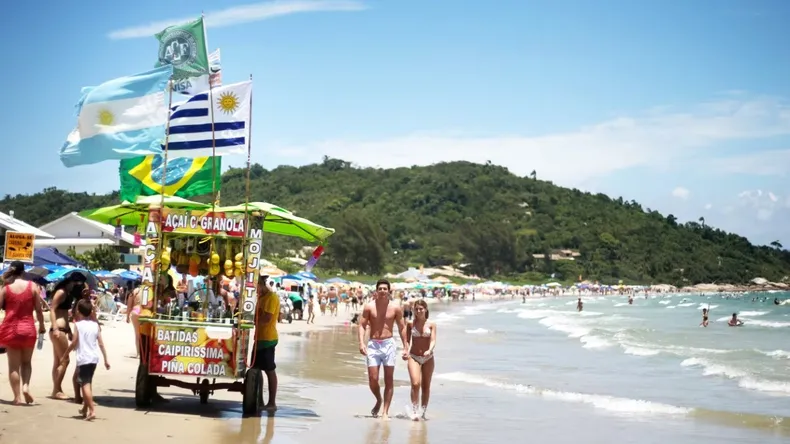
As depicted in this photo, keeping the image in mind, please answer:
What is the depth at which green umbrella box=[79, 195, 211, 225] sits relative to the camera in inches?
429

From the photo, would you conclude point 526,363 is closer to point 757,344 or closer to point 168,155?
point 168,155

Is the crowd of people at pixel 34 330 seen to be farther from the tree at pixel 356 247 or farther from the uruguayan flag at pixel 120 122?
the tree at pixel 356 247

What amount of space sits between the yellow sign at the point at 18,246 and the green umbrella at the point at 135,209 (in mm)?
5764

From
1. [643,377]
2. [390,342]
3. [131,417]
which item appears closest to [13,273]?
[131,417]

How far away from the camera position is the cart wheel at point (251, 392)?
10781mm

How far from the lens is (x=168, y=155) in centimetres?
1150

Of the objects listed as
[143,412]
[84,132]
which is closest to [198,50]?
[84,132]

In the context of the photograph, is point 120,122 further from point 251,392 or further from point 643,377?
point 643,377

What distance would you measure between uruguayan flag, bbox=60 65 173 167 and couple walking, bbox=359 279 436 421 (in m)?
3.17

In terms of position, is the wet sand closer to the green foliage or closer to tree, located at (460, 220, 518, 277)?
the green foliage

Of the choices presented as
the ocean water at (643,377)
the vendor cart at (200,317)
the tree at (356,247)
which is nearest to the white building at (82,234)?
the ocean water at (643,377)

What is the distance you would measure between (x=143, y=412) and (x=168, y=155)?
10.1 feet

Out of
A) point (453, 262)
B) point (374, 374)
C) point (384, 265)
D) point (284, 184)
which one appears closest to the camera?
point (374, 374)

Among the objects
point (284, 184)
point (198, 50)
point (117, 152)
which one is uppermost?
point (284, 184)
